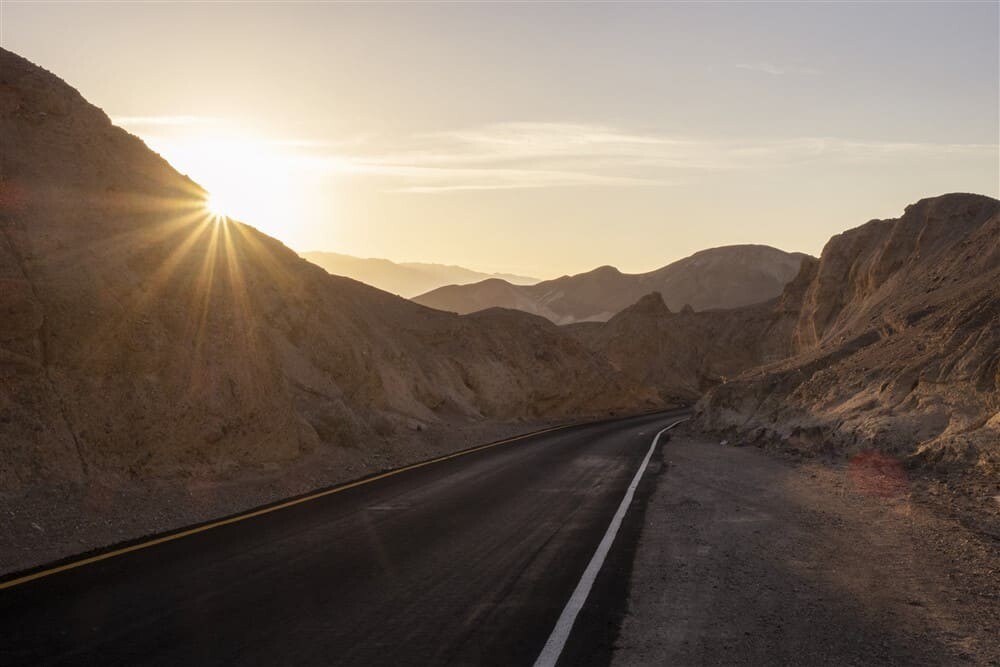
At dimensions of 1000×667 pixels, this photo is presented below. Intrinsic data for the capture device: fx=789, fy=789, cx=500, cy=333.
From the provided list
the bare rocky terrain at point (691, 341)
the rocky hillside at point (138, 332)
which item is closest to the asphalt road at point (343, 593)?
the rocky hillside at point (138, 332)

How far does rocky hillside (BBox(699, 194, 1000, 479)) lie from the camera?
15.9m

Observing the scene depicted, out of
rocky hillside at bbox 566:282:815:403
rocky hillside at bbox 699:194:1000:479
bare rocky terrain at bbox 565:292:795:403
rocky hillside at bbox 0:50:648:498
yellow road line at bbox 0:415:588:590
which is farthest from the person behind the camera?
bare rocky terrain at bbox 565:292:795:403

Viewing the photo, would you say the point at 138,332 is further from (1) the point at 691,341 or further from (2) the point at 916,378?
(1) the point at 691,341

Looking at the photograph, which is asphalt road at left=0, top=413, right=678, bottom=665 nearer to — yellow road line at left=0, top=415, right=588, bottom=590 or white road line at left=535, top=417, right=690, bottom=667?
white road line at left=535, top=417, right=690, bottom=667

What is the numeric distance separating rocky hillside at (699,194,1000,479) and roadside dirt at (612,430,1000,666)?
272 cm

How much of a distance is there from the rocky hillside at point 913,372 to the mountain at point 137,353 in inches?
448

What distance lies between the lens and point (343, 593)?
736 cm

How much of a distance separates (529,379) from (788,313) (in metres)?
49.5

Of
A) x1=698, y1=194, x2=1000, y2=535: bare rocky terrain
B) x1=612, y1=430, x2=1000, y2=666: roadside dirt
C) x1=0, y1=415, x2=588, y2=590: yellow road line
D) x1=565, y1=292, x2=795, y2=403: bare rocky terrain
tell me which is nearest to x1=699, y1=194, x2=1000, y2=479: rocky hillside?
x1=698, y1=194, x2=1000, y2=535: bare rocky terrain

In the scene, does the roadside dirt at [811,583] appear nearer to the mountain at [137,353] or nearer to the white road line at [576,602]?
the white road line at [576,602]

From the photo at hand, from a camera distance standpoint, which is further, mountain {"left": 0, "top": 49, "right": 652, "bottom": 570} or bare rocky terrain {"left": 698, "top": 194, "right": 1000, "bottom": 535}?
bare rocky terrain {"left": 698, "top": 194, "right": 1000, "bottom": 535}

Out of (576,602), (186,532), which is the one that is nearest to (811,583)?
(576,602)

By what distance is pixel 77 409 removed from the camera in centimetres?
1339

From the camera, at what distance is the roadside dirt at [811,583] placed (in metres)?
5.99
